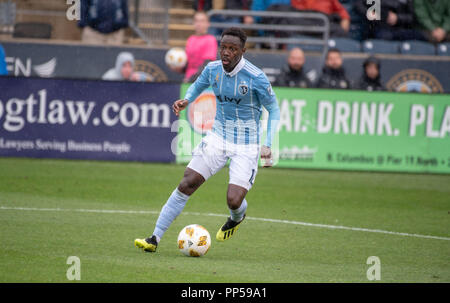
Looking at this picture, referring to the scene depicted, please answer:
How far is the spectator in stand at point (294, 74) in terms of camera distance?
16.4 metres

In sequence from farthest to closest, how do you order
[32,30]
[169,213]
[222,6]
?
[222,6], [32,30], [169,213]

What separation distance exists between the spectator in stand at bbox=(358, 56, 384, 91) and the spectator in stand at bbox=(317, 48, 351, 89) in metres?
0.35

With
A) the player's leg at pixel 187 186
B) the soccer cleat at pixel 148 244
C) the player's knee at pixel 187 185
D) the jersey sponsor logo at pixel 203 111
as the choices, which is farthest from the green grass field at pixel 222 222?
the jersey sponsor logo at pixel 203 111

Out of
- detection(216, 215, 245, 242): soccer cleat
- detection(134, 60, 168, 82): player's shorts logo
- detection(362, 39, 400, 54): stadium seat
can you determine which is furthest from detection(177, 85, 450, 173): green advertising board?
detection(216, 215, 245, 242): soccer cleat

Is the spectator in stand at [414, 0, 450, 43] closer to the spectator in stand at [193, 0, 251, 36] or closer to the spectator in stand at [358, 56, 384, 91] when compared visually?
the spectator in stand at [358, 56, 384, 91]

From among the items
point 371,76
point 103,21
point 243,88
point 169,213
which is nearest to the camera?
point 169,213

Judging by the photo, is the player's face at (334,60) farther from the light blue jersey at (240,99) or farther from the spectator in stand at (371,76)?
the light blue jersey at (240,99)

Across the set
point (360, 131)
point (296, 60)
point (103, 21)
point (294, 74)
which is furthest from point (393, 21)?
point (103, 21)

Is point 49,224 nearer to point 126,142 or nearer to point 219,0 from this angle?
point 126,142

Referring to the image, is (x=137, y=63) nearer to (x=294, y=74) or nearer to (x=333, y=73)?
(x=294, y=74)

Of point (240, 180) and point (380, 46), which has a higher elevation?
point (380, 46)

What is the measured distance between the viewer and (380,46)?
19281 millimetres

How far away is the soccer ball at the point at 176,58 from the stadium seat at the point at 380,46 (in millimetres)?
4633

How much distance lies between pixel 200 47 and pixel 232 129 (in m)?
8.29
